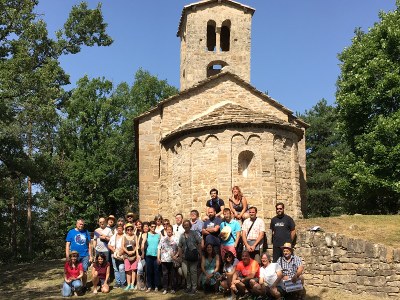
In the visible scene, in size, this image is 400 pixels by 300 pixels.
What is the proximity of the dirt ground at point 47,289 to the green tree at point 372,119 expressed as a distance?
1079 cm

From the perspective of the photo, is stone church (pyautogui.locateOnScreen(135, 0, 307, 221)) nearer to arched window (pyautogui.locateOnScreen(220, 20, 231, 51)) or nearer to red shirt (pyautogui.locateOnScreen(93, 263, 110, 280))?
arched window (pyautogui.locateOnScreen(220, 20, 231, 51))

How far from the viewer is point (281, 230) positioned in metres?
9.40

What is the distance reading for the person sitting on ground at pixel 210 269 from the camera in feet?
30.9

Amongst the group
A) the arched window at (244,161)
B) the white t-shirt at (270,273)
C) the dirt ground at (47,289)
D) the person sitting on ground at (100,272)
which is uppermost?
the arched window at (244,161)

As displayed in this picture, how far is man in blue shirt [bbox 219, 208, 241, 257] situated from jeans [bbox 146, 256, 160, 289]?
5.82 ft

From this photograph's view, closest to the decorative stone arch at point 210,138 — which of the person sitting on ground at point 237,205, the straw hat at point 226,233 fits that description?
the person sitting on ground at point 237,205

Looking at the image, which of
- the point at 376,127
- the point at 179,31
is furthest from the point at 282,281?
the point at 179,31

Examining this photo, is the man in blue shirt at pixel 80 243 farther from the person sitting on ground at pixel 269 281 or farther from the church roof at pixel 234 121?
the church roof at pixel 234 121

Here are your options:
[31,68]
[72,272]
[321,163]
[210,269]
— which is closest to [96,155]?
[31,68]

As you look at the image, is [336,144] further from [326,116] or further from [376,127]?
[376,127]

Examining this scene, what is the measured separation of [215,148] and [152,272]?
20.8ft

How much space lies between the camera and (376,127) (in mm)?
19594

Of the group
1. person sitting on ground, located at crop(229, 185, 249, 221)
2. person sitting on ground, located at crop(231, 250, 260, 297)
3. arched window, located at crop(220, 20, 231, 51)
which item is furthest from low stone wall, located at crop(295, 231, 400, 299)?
arched window, located at crop(220, 20, 231, 51)

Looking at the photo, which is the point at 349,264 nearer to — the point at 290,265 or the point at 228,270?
the point at 290,265
